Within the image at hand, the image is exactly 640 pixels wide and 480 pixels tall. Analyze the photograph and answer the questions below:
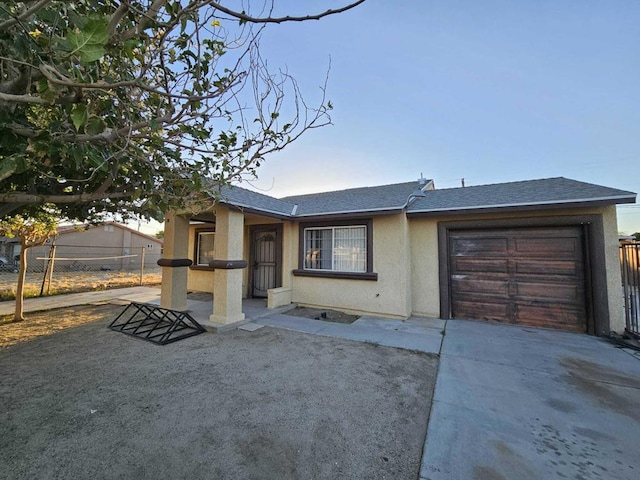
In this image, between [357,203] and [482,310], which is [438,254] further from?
[357,203]

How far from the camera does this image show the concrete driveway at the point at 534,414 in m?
2.12

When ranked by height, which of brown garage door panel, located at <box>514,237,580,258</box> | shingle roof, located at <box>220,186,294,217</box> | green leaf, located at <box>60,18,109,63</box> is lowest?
brown garage door panel, located at <box>514,237,580,258</box>

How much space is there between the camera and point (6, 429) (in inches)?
97.1

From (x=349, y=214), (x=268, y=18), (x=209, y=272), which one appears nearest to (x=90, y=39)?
(x=268, y=18)

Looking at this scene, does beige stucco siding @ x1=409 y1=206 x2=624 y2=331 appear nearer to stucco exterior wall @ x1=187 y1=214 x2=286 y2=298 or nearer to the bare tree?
stucco exterior wall @ x1=187 y1=214 x2=286 y2=298

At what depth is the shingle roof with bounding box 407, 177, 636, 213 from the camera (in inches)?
207

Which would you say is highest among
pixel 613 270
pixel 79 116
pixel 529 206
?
pixel 529 206

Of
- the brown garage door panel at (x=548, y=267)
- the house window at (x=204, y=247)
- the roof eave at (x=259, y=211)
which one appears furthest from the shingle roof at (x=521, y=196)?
the house window at (x=204, y=247)

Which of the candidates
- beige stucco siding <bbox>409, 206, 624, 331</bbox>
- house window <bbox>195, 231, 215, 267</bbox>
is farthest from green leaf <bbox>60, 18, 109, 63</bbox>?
house window <bbox>195, 231, 215, 267</bbox>

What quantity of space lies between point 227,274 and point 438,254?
533 cm

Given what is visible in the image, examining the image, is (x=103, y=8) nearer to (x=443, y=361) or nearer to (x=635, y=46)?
(x=443, y=361)

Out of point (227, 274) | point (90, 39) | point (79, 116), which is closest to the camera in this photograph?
point (90, 39)

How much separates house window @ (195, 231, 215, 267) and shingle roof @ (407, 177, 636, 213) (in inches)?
294

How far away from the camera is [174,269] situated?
22.3ft
